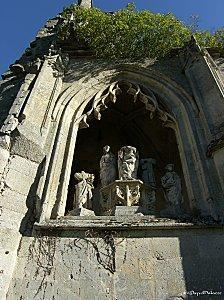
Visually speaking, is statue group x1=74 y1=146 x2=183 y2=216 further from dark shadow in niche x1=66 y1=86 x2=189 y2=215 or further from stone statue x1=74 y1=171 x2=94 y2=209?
dark shadow in niche x1=66 y1=86 x2=189 y2=215

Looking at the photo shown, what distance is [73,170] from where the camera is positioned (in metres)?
8.98

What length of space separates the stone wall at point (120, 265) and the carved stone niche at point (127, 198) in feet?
2.22

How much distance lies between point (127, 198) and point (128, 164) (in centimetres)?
81

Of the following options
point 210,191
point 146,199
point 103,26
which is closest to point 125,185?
point 146,199

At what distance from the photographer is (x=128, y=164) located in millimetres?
6414

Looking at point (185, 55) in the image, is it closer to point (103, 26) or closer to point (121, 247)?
point (103, 26)

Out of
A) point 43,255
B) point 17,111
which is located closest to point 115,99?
point 17,111

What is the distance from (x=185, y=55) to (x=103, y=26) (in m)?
2.42

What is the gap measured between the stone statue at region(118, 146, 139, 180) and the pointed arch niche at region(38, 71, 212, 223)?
33.2 inches

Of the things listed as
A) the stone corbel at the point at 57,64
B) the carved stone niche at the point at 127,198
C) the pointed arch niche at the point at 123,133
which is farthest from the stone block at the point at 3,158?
the stone corbel at the point at 57,64

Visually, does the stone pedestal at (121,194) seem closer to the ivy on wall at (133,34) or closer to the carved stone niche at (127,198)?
the carved stone niche at (127,198)

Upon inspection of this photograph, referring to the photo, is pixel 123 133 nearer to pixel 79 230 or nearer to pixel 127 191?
pixel 127 191

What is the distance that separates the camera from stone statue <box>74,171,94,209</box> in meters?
5.88

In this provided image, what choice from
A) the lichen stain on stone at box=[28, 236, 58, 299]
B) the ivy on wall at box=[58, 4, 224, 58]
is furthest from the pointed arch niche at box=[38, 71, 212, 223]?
the ivy on wall at box=[58, 4, 224, 58]
